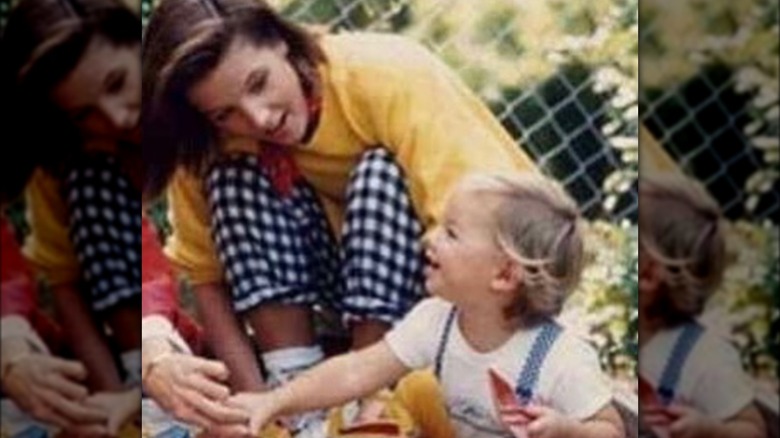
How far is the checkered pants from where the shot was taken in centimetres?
225

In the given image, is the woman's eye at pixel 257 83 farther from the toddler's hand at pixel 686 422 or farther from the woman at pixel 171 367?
the toddler's hand at pixel 686 422

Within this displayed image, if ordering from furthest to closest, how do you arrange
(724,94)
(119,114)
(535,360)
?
(119,114) < (535,360) < (724,94)

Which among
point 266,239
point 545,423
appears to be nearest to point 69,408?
point 266,239

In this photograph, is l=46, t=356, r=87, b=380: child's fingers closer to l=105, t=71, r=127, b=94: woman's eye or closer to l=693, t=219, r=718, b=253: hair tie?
l=105, t=71, r=127, b=94: woman's eye

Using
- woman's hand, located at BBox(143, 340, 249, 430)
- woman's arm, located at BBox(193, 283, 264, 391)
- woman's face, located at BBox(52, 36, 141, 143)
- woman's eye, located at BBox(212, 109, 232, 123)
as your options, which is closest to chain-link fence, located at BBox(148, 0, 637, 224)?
woman's eye, located at BBox(212, 109, 232, 123)

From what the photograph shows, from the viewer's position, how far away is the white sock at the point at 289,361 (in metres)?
2.30

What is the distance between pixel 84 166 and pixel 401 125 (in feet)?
1.56

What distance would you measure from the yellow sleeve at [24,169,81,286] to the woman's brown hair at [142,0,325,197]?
0.45 feet

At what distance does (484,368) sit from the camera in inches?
87.4

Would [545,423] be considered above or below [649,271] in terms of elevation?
below

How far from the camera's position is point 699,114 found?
Answer: 2.12 meters

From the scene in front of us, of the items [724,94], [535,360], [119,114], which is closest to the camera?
[724,94]

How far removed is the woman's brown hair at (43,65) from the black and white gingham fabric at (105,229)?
41 millimetres

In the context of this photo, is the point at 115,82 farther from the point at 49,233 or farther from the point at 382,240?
the point at 382,240
